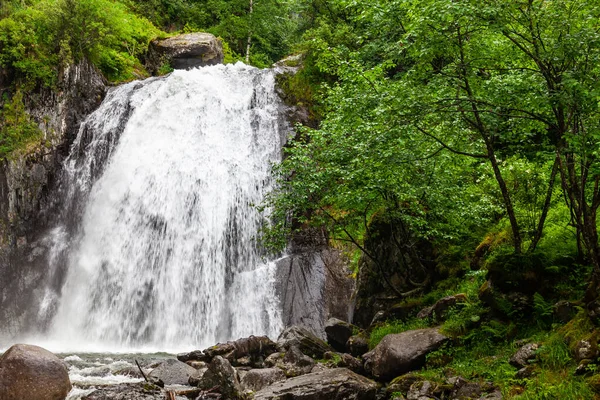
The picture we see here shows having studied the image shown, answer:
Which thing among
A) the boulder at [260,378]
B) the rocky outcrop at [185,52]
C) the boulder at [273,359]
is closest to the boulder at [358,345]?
the boulder at [273,359]

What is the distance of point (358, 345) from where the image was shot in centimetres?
1053

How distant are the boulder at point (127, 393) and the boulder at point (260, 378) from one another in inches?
70.0

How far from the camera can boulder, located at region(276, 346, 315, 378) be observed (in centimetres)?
977

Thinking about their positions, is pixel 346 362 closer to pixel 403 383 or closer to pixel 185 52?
pixel 403 383

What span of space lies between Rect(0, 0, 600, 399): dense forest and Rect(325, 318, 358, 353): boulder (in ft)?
3.03

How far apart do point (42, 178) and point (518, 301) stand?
18.8 metres

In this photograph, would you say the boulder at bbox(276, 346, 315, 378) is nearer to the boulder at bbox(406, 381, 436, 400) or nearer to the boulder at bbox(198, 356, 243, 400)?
the boulder at bbox(198, 356, 243, 400)

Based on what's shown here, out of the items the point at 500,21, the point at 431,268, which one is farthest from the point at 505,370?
the point at 431,268

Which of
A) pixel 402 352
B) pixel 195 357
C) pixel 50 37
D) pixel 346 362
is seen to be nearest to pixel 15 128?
pixel 50 37

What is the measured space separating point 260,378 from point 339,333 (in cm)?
301

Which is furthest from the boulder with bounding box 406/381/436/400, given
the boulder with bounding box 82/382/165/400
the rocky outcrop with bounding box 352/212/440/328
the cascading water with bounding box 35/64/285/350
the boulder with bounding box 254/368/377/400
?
the cascading water with bounding box 35/64/285/350

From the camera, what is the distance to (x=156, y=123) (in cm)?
2097

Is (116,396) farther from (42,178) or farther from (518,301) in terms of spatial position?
(42,178)

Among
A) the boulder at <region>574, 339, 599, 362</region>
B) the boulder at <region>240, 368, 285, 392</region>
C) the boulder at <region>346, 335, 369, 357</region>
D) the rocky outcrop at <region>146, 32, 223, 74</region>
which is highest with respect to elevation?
the rocky outcrop at <region>146, 32, 223, 74</region>
